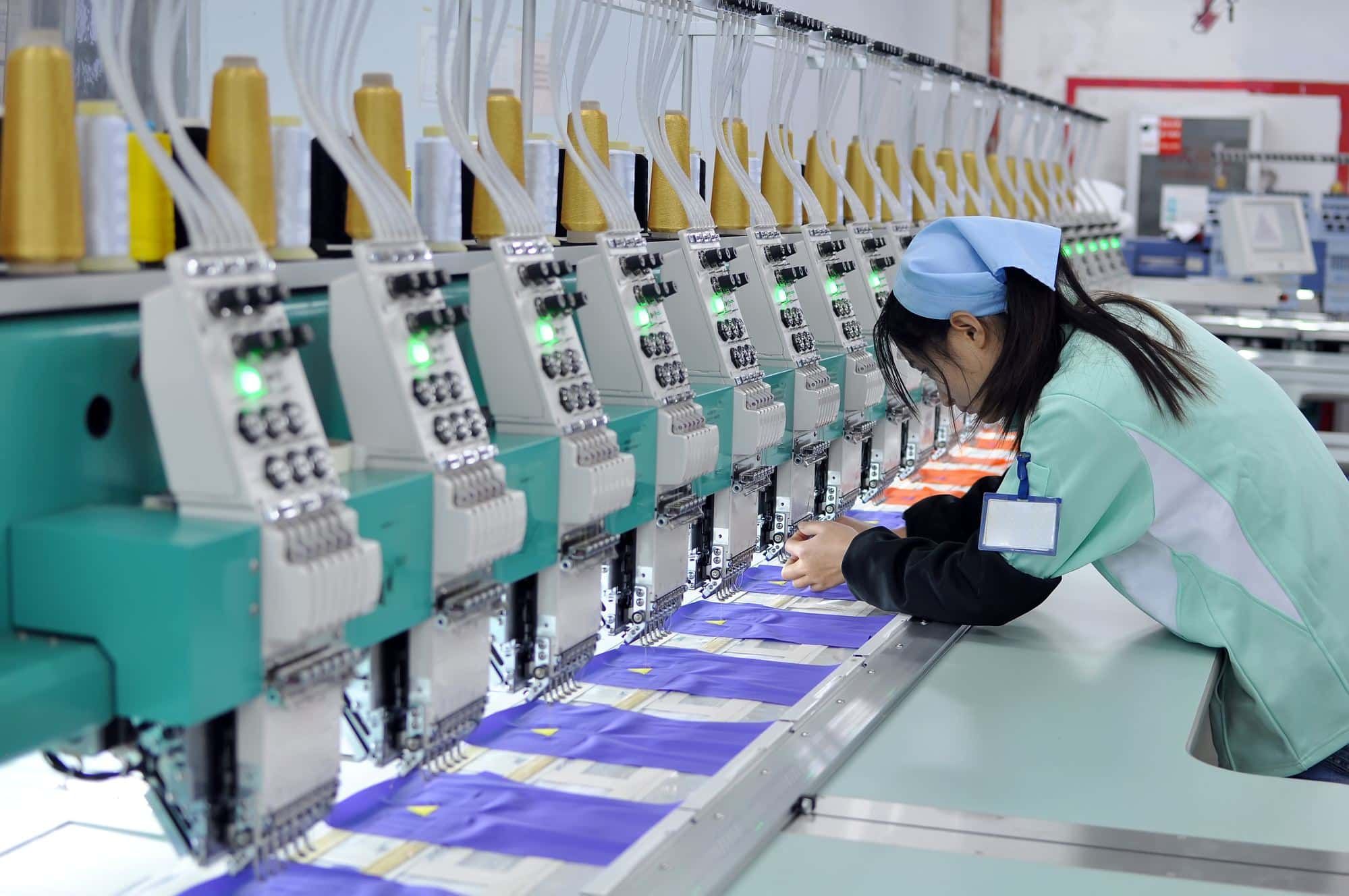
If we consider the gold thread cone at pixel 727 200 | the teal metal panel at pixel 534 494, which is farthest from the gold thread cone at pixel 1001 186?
the teal metal panel at pixel 534 494

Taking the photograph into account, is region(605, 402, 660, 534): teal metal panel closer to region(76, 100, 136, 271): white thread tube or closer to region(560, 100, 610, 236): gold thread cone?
region(560, 100, 610, 236): gold thread cone

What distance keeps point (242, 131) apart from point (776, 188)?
1.77 metres

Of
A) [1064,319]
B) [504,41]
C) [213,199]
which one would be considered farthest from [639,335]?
[504,41]

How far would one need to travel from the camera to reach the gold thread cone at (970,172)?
5.05 meters

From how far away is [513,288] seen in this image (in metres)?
2.05

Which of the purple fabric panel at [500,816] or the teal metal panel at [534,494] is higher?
the teal metal panel at [534,494]

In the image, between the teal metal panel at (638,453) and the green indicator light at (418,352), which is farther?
the teal metal panel at (638,453)

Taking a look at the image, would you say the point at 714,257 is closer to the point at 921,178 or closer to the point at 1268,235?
the point at 921,178

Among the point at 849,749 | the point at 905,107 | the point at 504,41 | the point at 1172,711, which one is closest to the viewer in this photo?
the point at 849,749

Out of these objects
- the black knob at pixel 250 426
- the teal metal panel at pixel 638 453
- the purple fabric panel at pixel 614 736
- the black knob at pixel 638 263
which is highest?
the black knob at pixel 638 263

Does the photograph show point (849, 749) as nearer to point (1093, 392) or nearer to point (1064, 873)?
point (1064, 873)

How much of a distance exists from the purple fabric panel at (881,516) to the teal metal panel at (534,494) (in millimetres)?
1452

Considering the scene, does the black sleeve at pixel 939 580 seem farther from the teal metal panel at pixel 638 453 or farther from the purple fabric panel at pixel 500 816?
the purple fabric panel at pixel 500 816

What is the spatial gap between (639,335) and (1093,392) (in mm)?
718
